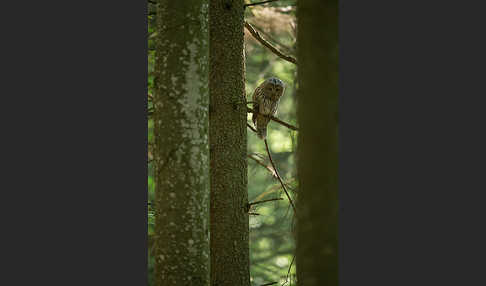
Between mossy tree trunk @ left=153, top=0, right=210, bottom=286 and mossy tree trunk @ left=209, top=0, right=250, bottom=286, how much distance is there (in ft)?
2.47

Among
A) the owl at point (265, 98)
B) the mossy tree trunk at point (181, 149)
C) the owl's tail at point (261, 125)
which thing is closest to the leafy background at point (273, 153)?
the owl at point (265, 98)

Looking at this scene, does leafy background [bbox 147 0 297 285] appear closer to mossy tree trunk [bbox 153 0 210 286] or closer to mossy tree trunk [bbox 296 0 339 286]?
mossy tree trunk [bbox 153 0 210 286]

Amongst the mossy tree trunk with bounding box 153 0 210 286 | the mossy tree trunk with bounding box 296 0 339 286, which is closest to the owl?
the mossy tree trunk with bounding box 153 0 210 286

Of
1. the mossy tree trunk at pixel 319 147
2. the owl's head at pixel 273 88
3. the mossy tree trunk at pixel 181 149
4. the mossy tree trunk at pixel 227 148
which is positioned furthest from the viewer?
the owl's head at pixel 273 88

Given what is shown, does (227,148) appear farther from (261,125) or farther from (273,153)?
(273,153)

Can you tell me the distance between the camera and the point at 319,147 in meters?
2.15

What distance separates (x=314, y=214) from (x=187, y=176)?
773 millimetres

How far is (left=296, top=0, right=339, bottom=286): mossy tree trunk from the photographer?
7.07 ft

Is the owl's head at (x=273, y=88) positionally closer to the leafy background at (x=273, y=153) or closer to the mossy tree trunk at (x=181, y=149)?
the leafy background at (x=273, y=153)

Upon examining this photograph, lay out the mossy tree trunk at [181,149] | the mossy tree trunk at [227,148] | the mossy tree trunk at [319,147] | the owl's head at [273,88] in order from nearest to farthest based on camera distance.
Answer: the mossy tree trunk at [319,147] < the mossy tree trunk at [181,149] < the mossy tree trunk at [227,148] < the owl's head at [273,88]

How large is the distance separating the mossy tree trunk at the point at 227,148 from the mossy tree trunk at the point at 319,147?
4.03 ft

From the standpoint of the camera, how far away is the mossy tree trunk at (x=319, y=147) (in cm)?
215

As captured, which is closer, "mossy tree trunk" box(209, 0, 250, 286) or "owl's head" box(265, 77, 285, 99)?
"mossy tree trunk" box(209, 0, 250, 286)

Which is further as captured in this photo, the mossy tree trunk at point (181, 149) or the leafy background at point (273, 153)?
the leafy background at point (273, 153)
